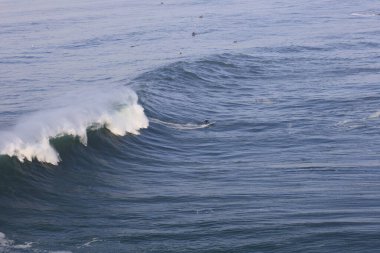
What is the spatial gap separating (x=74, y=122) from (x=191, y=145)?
11.2ft

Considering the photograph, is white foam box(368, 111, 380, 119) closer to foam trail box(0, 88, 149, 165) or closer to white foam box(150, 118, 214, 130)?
white foam box(150, 118, 214, 130)

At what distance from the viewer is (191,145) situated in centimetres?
2177

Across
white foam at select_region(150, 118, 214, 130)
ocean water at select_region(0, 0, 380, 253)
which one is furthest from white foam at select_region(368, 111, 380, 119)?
white foam at select_region(150, 118, 214, 130)

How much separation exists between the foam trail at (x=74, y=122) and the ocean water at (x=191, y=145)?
0.05 m

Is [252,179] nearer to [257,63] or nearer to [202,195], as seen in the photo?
[202,195]

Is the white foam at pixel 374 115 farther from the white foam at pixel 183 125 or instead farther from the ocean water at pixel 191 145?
the white foam at pixel 183 125

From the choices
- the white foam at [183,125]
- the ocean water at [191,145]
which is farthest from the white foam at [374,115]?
the white foam at [183,125]

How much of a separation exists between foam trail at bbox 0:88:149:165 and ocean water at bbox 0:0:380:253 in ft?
0.18

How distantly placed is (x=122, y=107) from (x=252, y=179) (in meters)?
8.22

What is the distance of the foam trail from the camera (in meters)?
18.5

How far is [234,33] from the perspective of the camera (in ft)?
163

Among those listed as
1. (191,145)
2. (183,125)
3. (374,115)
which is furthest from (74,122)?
(374,115)

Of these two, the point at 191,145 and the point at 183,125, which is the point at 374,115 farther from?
the point at 191,145

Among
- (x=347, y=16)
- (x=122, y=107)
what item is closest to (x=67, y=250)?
(x=122, y=107)
